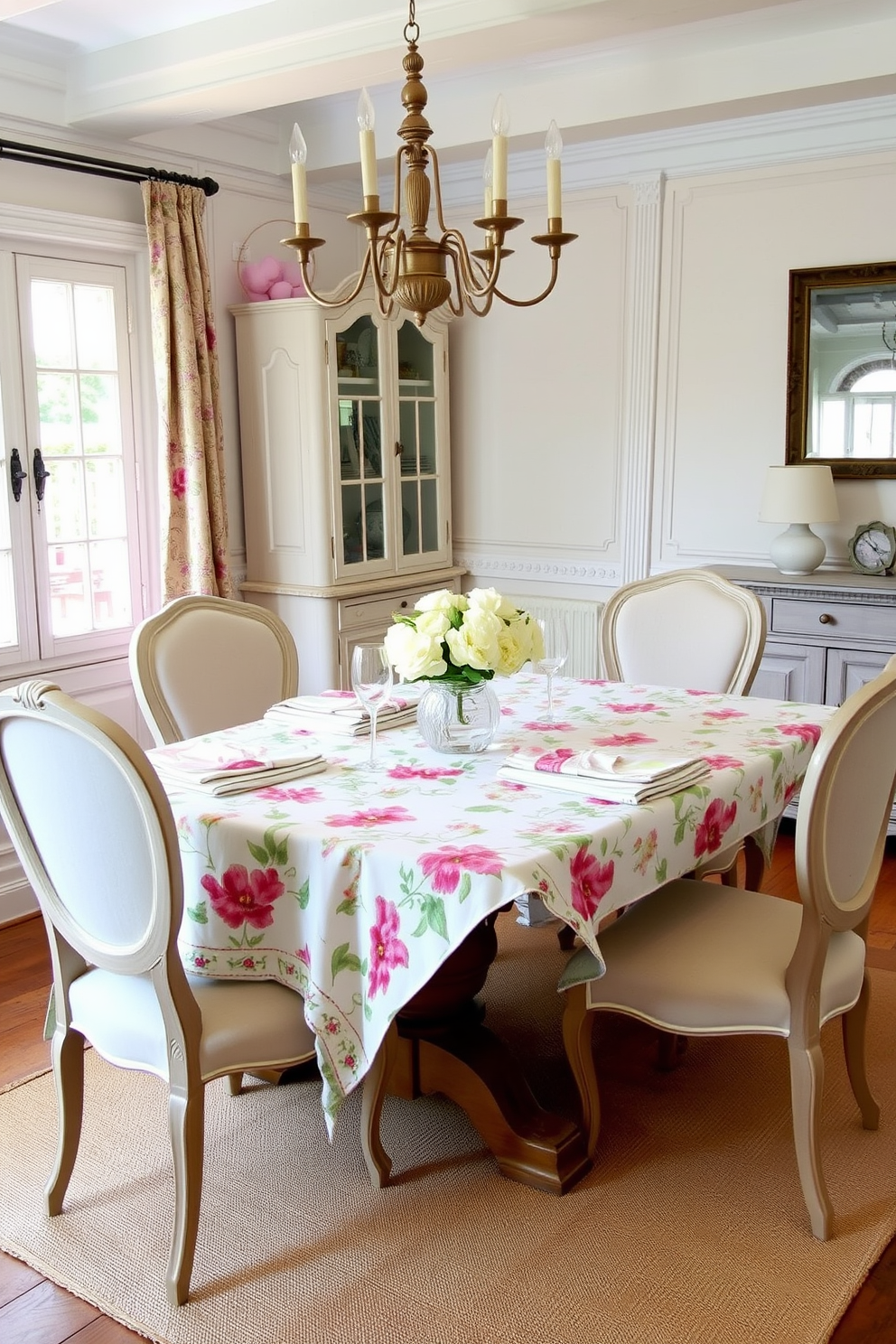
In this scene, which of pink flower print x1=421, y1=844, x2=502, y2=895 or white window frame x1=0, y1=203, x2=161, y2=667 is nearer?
pink flower print x1=421, y1=844, x2=502, y2=895

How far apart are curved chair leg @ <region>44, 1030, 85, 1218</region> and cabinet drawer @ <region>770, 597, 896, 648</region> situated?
8.91ft

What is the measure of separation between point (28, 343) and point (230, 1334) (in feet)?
9.72

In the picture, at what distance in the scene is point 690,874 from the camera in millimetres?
2859

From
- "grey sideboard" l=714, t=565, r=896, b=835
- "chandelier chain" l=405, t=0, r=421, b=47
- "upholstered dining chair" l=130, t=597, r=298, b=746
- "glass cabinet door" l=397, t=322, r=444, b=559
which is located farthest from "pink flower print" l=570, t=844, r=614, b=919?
"glass cabinet door" l=397, t=322, r=444, b=559

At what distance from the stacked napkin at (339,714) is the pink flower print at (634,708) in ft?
1.53

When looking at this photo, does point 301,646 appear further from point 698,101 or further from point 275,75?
point 698,101

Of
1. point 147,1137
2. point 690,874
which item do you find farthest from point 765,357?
point 147,1137

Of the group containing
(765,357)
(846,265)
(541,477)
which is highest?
(846,265)

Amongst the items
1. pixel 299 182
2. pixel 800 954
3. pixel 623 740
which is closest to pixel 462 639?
pixel 623 740

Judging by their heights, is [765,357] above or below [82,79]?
below

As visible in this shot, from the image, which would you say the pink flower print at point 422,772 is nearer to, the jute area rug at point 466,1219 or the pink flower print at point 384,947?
the pink flower print at point 384,947

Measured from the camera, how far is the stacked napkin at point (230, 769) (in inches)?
87.0

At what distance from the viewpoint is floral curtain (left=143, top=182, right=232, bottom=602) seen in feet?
13.1

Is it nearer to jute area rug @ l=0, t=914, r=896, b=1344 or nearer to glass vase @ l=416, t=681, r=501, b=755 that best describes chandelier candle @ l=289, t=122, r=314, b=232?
glass vase @ l=416, t=681, r=501, b=755
